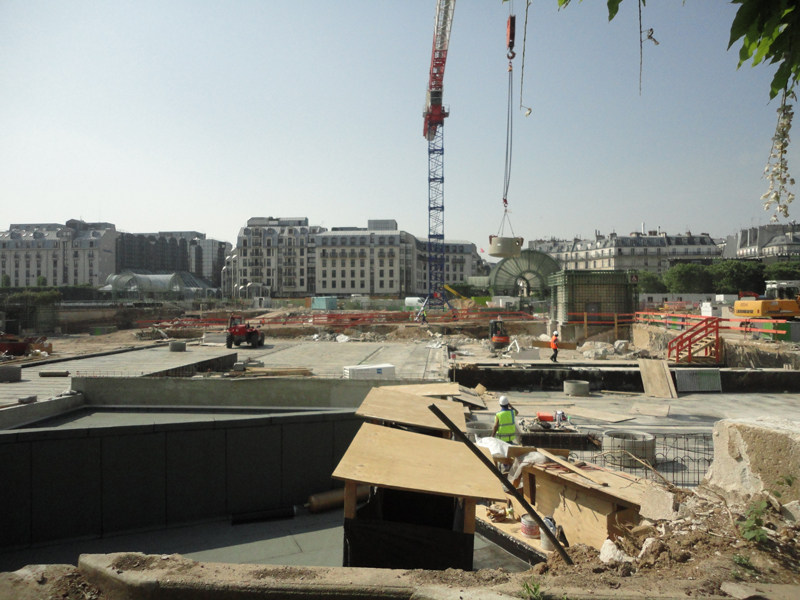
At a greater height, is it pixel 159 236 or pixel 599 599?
pixel 159 236

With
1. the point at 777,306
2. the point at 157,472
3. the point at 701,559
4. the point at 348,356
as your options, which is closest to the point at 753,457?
the point at 701,559

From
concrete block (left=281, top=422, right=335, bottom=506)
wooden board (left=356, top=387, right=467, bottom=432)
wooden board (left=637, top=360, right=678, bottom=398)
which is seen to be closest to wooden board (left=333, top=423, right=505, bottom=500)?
wooden board (left=356, top=387, right=467, bottom=432)

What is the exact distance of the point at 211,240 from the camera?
156 metres

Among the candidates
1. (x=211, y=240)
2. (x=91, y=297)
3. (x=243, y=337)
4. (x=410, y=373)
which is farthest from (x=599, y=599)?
(x=211, y=240)

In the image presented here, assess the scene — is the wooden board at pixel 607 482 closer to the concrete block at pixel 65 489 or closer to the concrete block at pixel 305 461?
the concrete block at pixel 305 461

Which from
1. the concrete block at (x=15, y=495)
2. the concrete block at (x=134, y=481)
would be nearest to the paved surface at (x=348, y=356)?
the concrete block at (x=134, y=481)

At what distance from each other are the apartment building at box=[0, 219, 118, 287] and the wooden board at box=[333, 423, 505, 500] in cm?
12167

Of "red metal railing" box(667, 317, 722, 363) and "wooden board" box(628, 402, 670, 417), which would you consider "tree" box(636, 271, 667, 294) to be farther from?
"wooden board" box(628, 402, 670, 417)

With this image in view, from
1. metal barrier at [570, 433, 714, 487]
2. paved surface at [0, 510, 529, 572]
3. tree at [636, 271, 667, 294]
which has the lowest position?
paved surface at [0, 510, 529, 572]

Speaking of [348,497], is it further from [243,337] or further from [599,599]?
[243,337]

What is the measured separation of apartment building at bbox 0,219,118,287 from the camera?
107 meters

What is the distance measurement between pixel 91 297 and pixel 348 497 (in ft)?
305

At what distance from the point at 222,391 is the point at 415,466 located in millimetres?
9306

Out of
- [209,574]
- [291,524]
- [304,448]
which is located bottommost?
[291,524]
